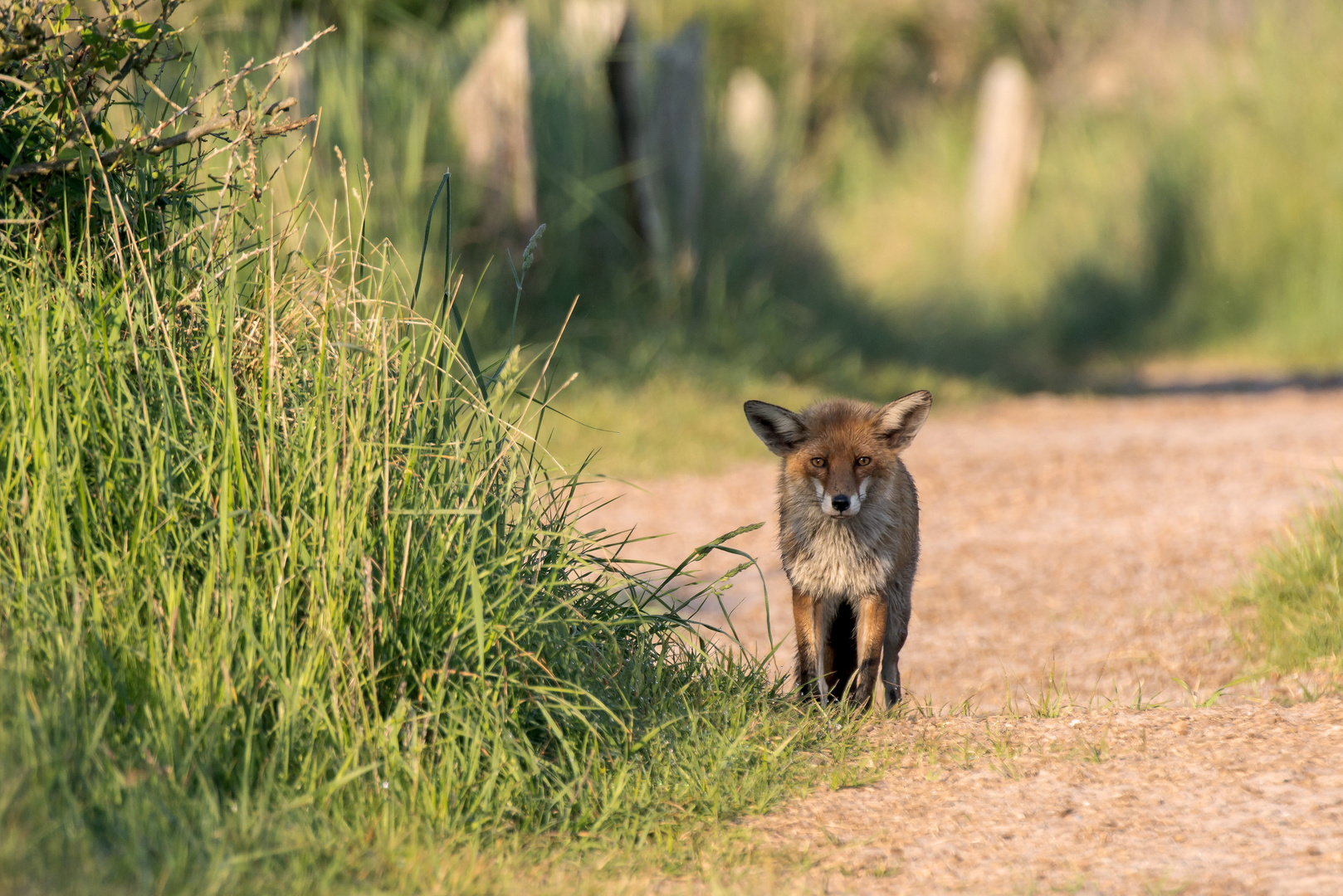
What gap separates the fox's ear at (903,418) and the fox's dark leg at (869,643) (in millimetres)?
454

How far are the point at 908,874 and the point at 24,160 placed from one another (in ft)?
8.83

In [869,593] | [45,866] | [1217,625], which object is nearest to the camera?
[45,866]

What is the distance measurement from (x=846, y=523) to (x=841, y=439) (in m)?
0.24

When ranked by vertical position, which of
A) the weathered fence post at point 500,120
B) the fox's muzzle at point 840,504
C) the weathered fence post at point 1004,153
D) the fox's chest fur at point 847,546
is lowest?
the fox's chest fur at point 847,546

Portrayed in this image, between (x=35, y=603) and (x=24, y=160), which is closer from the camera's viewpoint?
(x=35, y=603)

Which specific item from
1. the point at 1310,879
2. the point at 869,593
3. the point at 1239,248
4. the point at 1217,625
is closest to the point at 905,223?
the point at 1239,248

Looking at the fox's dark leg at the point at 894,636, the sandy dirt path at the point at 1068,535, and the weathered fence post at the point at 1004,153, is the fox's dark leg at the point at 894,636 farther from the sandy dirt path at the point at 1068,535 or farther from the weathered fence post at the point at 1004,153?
the weathered fence post at the point at 1004,153

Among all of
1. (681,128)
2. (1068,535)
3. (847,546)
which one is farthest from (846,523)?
(681,128)

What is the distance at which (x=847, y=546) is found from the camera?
3646mm

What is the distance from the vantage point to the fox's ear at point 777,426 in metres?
3.69

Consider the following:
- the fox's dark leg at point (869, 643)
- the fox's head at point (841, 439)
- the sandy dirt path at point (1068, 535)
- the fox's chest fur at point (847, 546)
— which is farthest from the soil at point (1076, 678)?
the fox's head at point (841, 439)

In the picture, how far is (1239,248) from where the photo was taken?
14148mm

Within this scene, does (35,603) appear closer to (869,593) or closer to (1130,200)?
(869,593)

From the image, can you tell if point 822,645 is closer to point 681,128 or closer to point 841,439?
point 841,439
